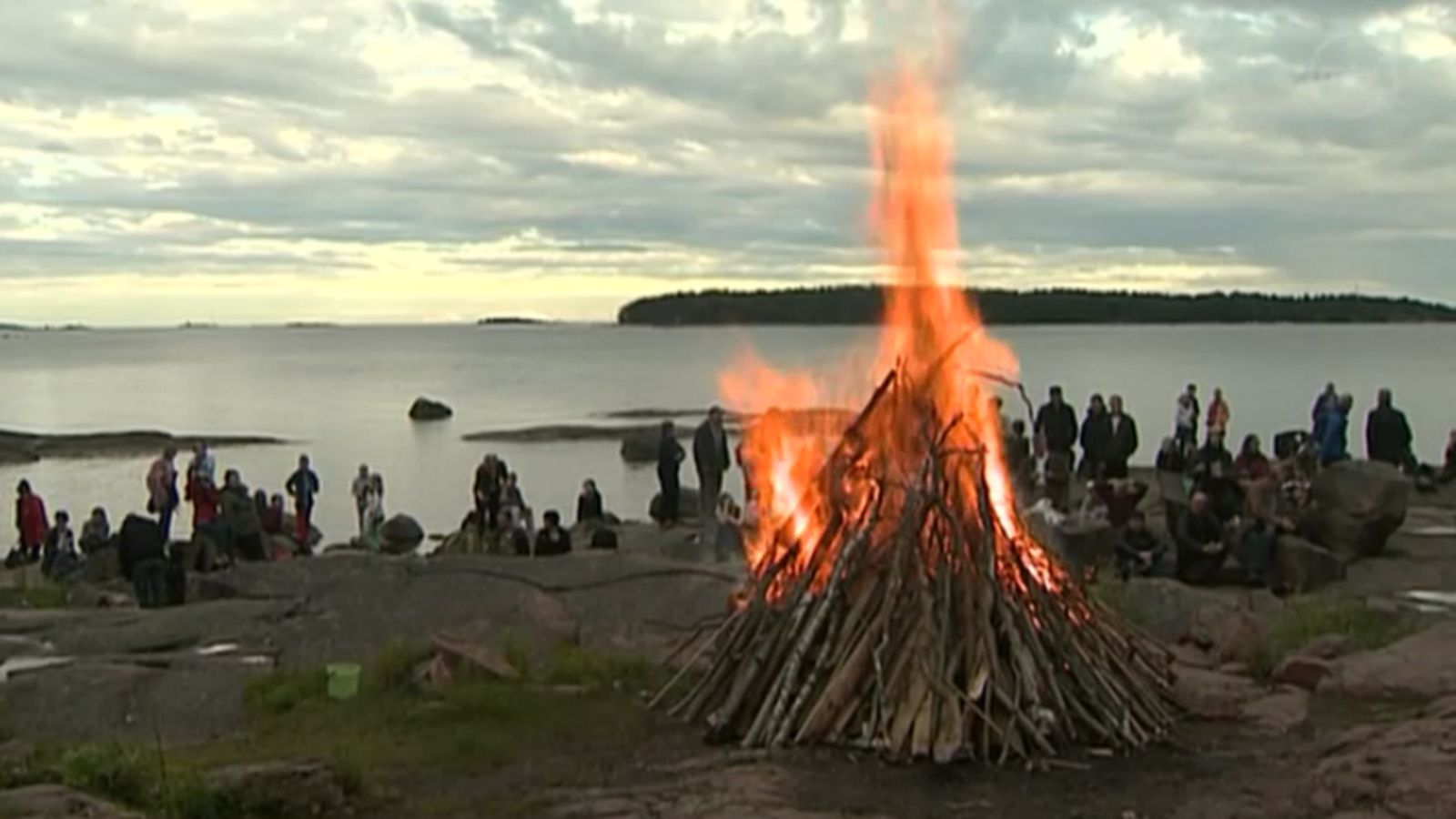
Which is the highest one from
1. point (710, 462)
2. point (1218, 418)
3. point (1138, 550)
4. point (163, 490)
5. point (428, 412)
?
point (1218, 418)

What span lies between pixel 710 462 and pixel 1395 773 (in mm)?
14535

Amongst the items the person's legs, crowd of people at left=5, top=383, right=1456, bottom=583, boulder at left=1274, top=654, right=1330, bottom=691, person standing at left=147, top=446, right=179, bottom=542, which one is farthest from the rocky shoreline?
boulder at left=1274, top=654, right=1330, bottom=691

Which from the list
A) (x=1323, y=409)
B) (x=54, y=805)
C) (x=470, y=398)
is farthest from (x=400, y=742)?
(x=470, y=398)

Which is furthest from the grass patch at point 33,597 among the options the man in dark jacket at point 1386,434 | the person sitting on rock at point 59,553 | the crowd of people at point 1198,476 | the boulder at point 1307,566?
the man in dark jacket at point 1386,434

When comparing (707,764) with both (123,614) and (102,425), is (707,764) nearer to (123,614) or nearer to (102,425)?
(123,614)

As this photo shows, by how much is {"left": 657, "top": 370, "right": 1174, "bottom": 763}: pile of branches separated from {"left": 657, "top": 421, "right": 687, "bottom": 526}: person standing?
14046mm

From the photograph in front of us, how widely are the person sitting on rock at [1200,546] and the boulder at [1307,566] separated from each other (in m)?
0.63

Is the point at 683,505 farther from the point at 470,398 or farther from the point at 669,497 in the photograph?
the point at 470,398

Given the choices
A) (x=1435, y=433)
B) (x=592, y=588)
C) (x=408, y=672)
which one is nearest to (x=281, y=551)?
(x=592, y=588)

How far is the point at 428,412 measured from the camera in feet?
226

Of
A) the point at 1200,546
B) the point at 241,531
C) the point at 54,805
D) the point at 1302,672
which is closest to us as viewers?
the point at 54,805

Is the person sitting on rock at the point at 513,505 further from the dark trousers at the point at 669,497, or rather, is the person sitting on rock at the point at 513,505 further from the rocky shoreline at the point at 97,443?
the rocky shoreline at the point at 97,443

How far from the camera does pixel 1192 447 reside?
25781 mm

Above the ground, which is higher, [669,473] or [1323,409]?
[1323,409]
